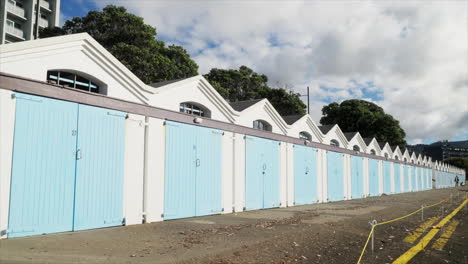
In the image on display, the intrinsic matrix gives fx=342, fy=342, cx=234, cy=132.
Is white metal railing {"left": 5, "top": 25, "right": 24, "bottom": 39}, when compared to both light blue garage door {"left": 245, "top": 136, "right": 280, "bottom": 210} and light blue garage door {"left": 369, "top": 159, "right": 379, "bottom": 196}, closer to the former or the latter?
light blue garage door {"left": 245, "top": 136, "right": 280, "bottom": 210}

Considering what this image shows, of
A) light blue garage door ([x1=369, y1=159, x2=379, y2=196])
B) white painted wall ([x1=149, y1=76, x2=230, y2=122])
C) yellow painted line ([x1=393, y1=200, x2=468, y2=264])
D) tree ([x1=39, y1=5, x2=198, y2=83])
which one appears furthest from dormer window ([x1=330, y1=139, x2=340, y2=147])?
yellow painted line ([x1=393, y1=200, x2=468, y2=264])

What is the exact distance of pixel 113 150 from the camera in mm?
9430

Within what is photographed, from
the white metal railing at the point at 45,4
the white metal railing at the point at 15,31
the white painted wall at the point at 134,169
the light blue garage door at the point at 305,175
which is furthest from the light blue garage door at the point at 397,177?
the white metal railing at the point at 45,4

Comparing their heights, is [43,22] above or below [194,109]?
above

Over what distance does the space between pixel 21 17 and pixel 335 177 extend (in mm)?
45000

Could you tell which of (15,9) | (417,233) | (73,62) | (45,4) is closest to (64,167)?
(73,62)

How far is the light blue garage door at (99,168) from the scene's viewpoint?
862cm

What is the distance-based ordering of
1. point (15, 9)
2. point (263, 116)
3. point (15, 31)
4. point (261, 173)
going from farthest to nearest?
point (15, 31) → point (15, 9) → point (263, 116) → point (261, 173)

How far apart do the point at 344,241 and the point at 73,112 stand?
23.9 feet

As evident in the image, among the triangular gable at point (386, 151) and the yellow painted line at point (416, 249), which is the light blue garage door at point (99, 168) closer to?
the yellow painted line at point (416, 249)

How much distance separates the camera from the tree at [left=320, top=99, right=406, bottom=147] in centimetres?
5572

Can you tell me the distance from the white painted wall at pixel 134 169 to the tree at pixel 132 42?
17990 mm

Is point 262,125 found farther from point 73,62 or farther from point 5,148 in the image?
point 5,148

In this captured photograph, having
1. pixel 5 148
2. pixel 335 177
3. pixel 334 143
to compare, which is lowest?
pixel 335 177
